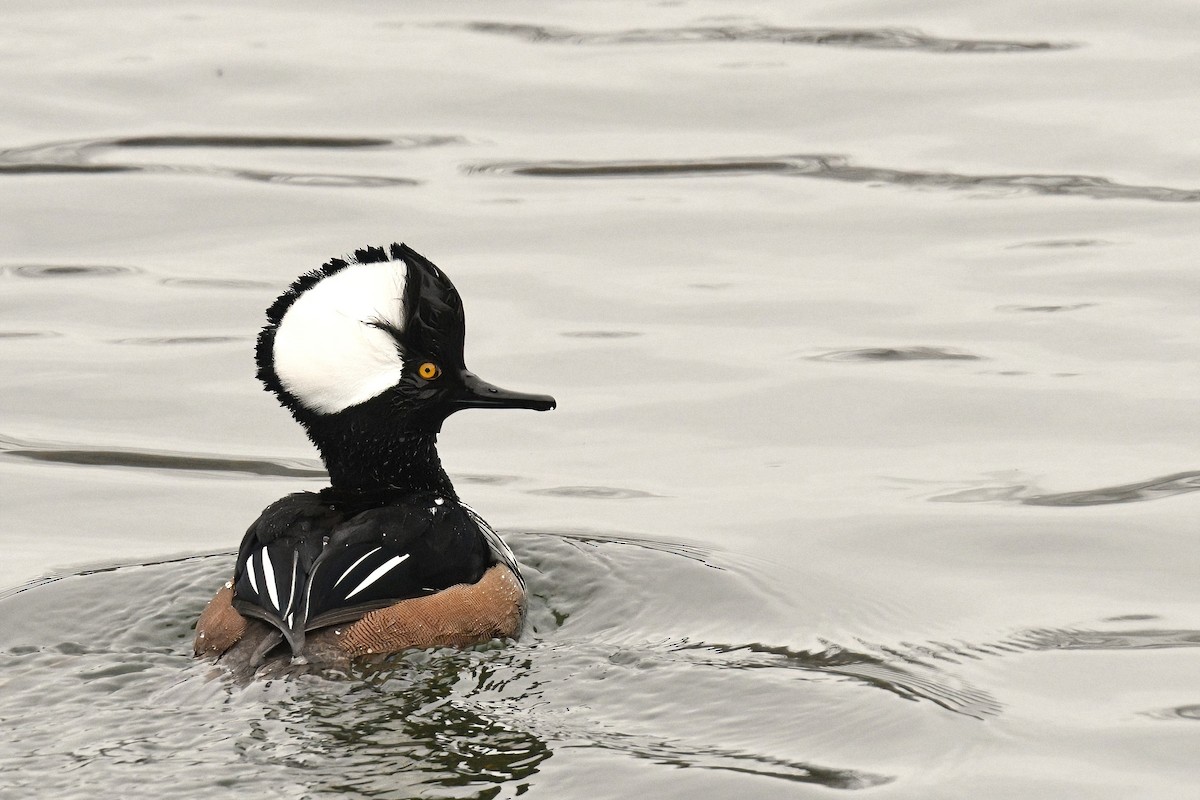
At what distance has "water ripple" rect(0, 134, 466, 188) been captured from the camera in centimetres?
1248

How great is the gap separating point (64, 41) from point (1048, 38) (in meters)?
7.61

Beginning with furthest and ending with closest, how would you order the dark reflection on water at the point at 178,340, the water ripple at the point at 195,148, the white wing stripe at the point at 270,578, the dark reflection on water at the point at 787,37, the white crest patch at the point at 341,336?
1. the dark reflection on water at the point at 787,37
2. the water ripple at the point at 195,148
3. the dark reflection on water at the point at 178,340
4. the white crest patch at the point at 341,336
5. the white wing stripe at the point at 270,578

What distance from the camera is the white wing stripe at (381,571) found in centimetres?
614

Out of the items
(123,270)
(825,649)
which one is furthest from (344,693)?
(123,270)

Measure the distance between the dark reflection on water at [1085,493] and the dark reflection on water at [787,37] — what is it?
684 centimetres

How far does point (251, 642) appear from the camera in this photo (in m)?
6.08

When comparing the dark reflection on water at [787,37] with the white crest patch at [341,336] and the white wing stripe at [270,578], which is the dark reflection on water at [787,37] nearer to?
the white crest patch at [341,336]

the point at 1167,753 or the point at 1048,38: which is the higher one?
the point at 1048,38

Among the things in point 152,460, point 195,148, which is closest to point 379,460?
point 152,460

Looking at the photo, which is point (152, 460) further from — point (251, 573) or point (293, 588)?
point (293, 588)

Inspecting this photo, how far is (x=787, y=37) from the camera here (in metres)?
14.7

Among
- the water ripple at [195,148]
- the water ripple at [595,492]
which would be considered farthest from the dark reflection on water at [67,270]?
the water ripple at [595,492]

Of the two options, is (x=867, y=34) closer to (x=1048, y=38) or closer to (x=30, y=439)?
(x=1048, y=38)

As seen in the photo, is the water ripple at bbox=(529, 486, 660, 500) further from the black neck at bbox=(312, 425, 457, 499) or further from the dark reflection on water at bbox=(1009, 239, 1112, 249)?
the dark reflection on water at bbox=(1009, 239, 1112, 249)
